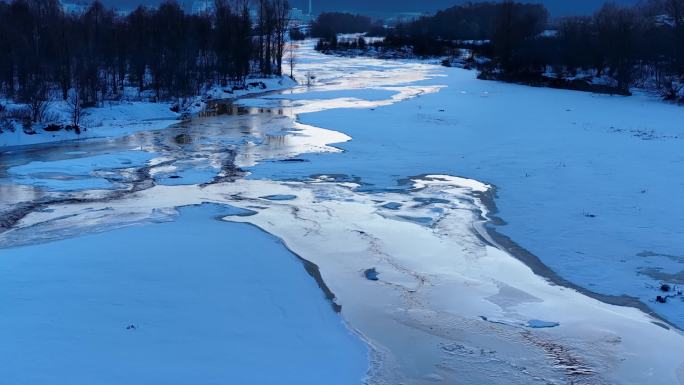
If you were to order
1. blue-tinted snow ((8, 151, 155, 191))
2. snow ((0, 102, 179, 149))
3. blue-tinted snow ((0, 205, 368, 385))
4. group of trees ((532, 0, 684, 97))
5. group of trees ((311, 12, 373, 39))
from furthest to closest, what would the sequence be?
group of trees ((311, 12, 373, 39))
group of trees ((532, 0, 684, 97))
snow ((0, 102, 179, 149))
blue-tinted snow ((8, 151, 155, 191))
blue-tinted snow ((0, 205, 368, 385))

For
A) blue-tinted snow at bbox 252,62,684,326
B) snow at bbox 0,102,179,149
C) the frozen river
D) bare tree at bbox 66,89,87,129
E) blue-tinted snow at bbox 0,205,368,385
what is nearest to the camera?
blue-tinted snow at bbox 0,205,368,385

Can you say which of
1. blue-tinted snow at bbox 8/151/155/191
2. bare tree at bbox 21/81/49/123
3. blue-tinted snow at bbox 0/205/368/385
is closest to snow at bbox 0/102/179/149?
bare tree at bbox 21/81/49/123

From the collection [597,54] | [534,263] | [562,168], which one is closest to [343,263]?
[534,263]

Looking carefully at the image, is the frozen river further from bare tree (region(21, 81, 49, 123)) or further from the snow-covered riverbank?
bare tree (region(21, 81, 49, 123))

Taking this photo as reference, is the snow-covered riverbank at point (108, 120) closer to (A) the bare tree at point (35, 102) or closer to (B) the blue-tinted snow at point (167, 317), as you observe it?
(A) the bare tree at point (35, 102)

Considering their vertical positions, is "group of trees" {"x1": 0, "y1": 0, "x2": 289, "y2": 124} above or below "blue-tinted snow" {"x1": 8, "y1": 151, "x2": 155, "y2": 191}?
above

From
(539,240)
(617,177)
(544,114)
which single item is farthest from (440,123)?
(539,240)

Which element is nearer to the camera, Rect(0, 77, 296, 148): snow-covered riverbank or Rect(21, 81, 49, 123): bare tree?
Rect(0, 77, 296, 148): snow-covered riverbank
